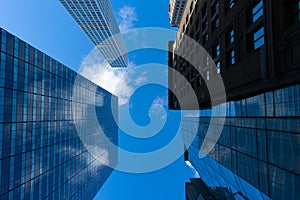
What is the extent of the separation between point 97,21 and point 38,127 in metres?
104

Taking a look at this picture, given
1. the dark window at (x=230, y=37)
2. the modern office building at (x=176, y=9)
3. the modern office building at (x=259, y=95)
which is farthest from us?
the modern office building at (x=176, y=9)

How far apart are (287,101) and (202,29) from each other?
2778cm

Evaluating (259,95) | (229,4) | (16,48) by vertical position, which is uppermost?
(229,4)

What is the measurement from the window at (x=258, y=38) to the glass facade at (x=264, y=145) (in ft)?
17.5

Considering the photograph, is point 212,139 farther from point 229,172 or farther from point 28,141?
point 28,141

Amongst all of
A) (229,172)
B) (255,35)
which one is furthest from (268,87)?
(229,172)

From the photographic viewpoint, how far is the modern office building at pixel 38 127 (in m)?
32.1

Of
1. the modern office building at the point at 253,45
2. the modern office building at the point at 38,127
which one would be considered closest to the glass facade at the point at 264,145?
→ the modern office building at the point at 253,45

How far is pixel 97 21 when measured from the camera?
5015 inches

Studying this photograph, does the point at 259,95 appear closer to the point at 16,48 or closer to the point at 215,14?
the point at 215,14

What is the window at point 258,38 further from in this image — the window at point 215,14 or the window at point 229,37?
the window at point 215,14

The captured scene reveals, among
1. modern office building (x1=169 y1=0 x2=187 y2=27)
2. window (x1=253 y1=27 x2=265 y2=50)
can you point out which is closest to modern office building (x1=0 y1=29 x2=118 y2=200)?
window (x1=253 y1=27 x2=265 y2=50)

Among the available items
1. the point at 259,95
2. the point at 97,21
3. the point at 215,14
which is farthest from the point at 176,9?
the point at 259,95

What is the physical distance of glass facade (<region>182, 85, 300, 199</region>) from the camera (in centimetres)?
1509
